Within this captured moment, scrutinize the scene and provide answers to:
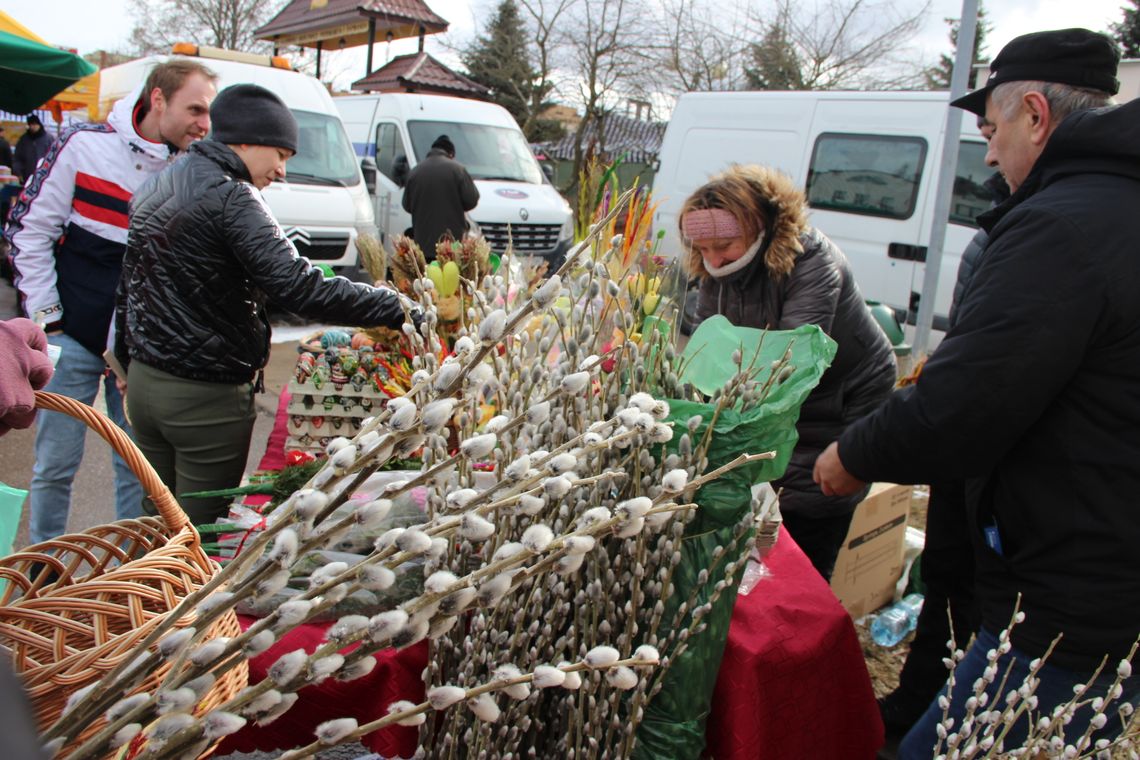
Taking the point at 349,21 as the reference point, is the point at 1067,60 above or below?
below

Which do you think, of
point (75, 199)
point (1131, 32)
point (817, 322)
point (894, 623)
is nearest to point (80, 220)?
point (75, 199)

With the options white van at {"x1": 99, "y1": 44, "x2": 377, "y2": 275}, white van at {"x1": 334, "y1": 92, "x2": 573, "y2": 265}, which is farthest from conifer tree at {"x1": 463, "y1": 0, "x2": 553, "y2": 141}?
white van at {"x1": 99, "y1": 44, "x2": 377, "y2": 275}

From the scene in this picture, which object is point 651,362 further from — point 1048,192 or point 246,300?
point 246,300

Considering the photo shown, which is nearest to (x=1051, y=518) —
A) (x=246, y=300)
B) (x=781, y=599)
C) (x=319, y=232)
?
(x=781, y=599)

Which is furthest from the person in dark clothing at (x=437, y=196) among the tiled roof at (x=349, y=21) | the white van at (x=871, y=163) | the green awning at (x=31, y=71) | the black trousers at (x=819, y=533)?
the tiled roof at (x=349, y=21)

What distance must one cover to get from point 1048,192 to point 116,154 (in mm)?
2731

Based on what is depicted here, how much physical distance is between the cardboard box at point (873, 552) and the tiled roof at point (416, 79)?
1920 cm

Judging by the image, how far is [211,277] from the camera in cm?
220

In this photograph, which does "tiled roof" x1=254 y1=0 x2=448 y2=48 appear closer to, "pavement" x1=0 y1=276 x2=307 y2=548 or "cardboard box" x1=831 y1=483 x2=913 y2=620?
"pavement" x1=0 y1=276 x2=307 y2=548

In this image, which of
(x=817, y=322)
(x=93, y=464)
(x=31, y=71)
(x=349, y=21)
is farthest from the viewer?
(x=349, y=21)

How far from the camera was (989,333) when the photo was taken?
4.61 ft

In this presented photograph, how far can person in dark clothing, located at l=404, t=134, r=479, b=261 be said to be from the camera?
776cm

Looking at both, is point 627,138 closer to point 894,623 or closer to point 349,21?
point 349,21

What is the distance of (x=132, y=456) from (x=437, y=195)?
686 centimetres
